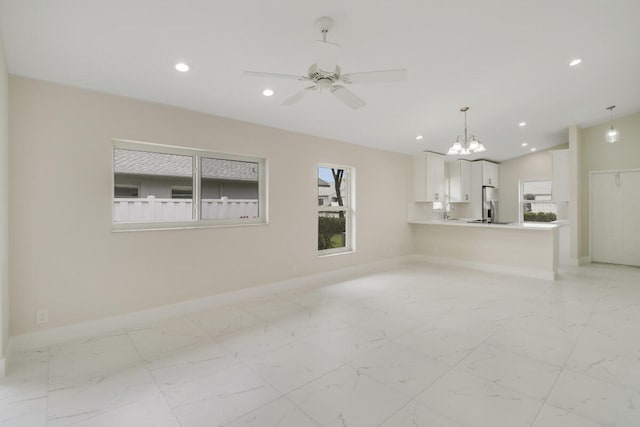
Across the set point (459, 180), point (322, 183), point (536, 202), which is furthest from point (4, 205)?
point (536, 202)

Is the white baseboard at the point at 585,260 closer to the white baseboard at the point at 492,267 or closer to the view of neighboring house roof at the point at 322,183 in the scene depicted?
the white baseboard at the point at 492,267

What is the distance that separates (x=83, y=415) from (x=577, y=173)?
835 cm

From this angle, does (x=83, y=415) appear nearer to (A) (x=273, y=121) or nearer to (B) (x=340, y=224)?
(A) (x=273, y=121)

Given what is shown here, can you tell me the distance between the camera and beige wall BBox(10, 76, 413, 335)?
9.05 feet

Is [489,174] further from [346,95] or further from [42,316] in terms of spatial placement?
[42,316]

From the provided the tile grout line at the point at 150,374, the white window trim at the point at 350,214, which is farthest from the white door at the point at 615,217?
the tile grout line at the point at 150,374

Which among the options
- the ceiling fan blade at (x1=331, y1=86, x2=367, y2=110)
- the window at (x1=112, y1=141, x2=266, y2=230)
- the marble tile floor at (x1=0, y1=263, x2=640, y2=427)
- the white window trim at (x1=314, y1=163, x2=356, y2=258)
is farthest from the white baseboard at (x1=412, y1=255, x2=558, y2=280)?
the ceiling fan blade at (x1=331, y1=86, x2=367, y2=110)

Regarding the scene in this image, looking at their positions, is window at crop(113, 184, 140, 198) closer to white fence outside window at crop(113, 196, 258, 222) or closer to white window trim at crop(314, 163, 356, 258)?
white fence outside window at crop(113, 196, 258, 222)

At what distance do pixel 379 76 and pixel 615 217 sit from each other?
7.20 meters

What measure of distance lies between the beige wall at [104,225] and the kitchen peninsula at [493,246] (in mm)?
3645

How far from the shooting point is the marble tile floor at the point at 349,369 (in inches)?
74.7

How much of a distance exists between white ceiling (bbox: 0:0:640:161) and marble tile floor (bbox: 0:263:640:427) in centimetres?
232

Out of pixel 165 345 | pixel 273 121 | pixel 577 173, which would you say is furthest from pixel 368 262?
pixel 577 173

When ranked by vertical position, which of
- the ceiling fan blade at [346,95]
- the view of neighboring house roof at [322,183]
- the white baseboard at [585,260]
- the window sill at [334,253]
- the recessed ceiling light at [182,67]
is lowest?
Answer: the white baseboard at [585,260]
